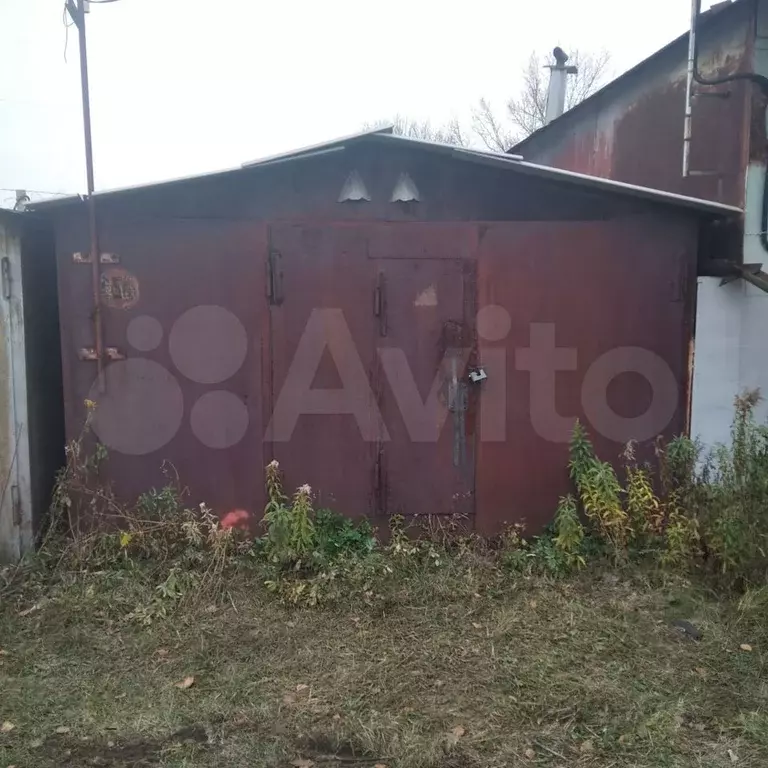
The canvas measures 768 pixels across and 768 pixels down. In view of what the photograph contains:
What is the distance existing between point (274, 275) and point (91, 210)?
1.32m

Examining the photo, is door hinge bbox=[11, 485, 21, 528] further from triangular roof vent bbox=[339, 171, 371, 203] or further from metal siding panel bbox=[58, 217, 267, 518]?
triangular roof vent bbox=[339, 171, 371, 203]

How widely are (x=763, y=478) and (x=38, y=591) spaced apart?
4.74 metres

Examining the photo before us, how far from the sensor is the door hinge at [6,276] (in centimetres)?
453

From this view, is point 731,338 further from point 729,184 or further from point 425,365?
point 425,365

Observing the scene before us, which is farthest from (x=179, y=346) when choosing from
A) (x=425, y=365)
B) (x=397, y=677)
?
(x=397, y=677)

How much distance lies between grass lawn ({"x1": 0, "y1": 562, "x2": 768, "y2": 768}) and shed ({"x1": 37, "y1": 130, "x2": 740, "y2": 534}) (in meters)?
0.84

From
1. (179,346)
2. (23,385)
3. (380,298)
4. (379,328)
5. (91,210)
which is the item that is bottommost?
(23,385)

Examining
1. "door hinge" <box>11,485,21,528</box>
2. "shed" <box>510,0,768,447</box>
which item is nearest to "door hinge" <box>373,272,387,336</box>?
"shed" <box>510,0,768,447</box>

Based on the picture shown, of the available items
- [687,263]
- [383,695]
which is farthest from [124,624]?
[687,263]

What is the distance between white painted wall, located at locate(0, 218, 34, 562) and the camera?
4.56 m

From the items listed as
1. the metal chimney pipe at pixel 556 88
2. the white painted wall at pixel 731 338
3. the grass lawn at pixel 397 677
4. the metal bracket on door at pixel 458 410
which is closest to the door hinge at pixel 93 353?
the grass lawn at pixel 397 677

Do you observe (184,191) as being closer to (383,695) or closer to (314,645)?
(314,645)

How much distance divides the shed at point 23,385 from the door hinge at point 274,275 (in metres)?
1.70

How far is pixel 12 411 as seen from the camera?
4605mm
